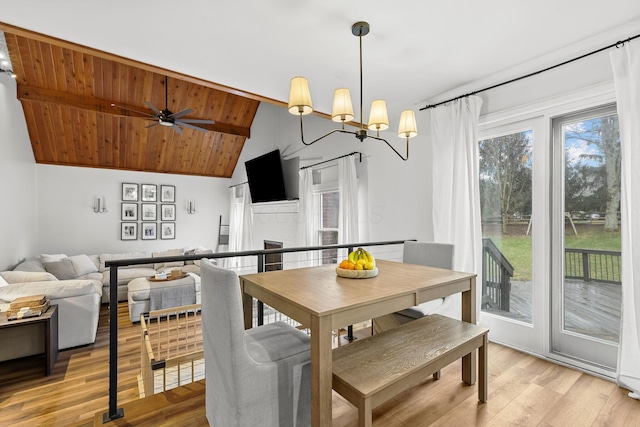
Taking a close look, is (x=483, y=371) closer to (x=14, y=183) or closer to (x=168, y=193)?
(x=14, y=183)

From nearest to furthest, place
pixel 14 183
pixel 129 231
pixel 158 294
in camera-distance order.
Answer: pixel 158 294
pixel 14 183
pixel 129 231

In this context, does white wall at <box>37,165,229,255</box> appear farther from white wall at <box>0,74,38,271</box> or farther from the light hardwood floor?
the light hardwood floor

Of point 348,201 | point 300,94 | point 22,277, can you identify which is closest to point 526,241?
point 348,201

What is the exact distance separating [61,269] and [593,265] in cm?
660

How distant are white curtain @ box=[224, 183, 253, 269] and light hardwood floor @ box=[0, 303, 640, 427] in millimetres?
4142

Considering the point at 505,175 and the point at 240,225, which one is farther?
the point at 240,225

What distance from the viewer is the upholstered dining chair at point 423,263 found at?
2.24 m

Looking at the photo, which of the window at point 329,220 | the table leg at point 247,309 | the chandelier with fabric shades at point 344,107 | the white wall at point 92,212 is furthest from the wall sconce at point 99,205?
the chandelier with fabric shades at point 344,107

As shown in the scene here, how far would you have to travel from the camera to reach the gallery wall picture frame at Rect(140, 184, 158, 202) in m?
7.04

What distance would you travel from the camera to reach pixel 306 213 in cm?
505

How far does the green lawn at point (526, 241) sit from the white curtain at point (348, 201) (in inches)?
63.6

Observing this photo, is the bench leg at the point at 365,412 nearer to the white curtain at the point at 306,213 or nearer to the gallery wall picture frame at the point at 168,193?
the white curtain at the point at 306,213

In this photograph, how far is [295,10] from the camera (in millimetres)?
1870

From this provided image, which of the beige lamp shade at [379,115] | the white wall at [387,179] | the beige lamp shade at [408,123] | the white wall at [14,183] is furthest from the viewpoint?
the white wall at [14,183]
